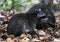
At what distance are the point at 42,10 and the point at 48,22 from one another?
66cm

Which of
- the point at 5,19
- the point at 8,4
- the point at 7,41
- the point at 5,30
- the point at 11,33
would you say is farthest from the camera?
the point at 8,4

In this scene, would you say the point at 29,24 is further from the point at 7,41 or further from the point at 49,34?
the point at 7,41

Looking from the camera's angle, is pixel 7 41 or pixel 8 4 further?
pixel 8 4

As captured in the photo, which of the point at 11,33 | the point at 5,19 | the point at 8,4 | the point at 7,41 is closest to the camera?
the point at 7,41

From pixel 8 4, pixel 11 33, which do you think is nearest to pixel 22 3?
pixel 8 4

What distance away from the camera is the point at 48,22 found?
27.1ft

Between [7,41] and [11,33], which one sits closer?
[7,41]

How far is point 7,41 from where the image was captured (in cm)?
684

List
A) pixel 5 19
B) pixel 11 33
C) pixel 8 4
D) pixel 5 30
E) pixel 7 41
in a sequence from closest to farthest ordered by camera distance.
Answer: pixel 7 41 → pixel 11 33 → pixel 5 30 → pixel 5 19 → pixel 8 4

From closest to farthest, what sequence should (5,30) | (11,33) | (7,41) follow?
1. (7,41)
2. (11,33)
3. (5,30)

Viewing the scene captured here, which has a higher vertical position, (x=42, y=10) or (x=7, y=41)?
(x=42, y=10)

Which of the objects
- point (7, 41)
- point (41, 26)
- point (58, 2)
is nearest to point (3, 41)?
point (7, 41)

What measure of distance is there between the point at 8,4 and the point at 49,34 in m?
4.68

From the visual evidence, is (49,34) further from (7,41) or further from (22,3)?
(22,3)
